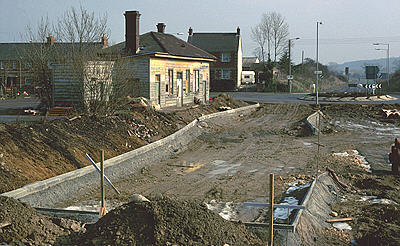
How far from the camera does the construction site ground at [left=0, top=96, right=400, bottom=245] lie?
1124 cm

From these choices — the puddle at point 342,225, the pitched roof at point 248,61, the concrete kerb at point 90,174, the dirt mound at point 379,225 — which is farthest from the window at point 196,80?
the pitched roof at point 248,61

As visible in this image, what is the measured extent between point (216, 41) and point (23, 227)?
228 ft

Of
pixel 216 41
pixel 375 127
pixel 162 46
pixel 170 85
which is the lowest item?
pixel 375 127

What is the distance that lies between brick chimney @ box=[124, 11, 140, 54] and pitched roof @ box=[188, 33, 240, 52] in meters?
42.5

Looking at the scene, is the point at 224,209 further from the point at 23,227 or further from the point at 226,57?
the point at 226,57

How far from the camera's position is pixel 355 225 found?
970 centimetres

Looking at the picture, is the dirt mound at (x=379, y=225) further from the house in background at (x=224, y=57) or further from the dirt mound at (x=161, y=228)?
the house in background at (x=224, y=57)

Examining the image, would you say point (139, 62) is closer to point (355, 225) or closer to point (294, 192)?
point (294, 192)

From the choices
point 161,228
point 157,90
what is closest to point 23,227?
point 161,228

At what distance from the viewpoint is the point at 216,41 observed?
75000 mm

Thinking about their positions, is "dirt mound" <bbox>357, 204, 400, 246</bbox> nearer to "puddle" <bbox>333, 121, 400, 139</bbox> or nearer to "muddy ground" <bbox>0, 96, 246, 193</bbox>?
"muddy ground" <bbox>0, 96, 246, 193</bbox>

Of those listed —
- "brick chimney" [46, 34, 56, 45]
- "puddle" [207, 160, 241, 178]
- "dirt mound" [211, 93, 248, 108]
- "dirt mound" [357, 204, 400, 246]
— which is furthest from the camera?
"dirt mound" [211, 93, 248, 108]

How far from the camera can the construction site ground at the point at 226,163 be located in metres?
11.2

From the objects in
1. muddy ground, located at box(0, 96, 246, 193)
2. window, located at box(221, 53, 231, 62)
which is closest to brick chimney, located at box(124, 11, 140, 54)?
muddy ground, located at box(0, 96, 246, 193)
